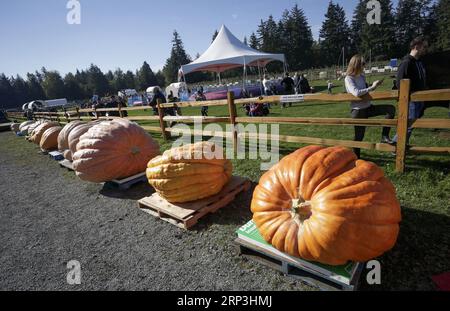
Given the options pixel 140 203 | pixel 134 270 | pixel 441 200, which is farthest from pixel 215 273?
pixel 441 200

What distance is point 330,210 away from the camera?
1.91 m

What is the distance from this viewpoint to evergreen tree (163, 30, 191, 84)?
258 ft

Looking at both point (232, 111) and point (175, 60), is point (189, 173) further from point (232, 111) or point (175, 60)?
point (175, 60)

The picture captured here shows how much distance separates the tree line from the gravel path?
58.2 m

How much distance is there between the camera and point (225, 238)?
2.93 meters

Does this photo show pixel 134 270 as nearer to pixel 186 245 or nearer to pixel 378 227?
pixel 186 245

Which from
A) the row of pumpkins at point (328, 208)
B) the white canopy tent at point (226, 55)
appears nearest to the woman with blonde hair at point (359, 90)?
the row of pumpkins at point (328, 208)

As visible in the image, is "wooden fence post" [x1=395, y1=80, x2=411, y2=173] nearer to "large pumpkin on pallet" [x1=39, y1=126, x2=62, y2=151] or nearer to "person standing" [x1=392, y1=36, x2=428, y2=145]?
"person standing" [x1=392, y1=36, x2=428, y2=145]

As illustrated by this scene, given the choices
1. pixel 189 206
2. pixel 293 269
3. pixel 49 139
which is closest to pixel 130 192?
pixel 189 206

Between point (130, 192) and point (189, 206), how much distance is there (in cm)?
174

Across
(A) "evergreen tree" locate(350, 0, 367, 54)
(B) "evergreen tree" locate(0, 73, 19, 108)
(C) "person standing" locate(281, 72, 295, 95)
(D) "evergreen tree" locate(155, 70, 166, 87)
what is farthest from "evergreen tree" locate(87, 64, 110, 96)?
(C) "person standing" locate(281, 72, 295, 95)

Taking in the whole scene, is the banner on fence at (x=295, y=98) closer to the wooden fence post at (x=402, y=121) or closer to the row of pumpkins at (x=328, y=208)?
the wooden fence post at (x=402, y=121)

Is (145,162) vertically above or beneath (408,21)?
beneath
